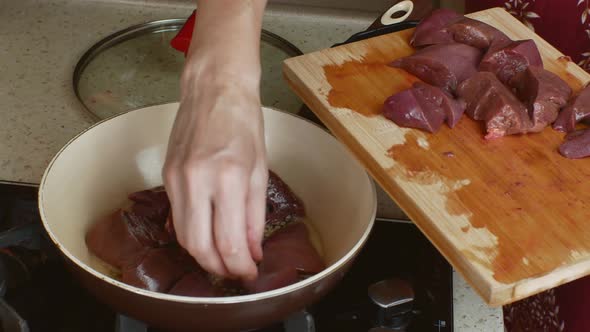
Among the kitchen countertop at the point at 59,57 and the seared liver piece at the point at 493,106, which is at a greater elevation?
the seared liver piece at the point at 493,106

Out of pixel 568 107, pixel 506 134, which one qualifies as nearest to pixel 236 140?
pixel 506 134

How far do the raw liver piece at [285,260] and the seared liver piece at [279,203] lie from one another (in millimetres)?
34

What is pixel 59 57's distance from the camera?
1682 mm

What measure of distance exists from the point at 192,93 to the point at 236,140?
0.10 meters

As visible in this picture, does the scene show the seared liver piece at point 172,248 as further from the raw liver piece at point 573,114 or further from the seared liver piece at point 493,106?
the raw liver piece at point 573,114

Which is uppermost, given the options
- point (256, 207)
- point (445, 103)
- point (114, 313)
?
point (256, 207)

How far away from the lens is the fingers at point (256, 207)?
36.4 inches

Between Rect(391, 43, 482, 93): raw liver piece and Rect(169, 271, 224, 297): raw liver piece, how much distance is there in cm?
60

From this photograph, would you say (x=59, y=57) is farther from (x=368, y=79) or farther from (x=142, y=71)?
(x=368, y=79)

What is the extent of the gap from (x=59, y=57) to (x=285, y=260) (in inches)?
35.3

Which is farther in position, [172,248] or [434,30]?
[434,30]

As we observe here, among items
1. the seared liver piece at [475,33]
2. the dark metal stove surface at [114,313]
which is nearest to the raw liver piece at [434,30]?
the seared liver piece at [475,33]

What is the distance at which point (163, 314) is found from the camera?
0.92m

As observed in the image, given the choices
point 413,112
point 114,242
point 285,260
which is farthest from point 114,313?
point 413,112
